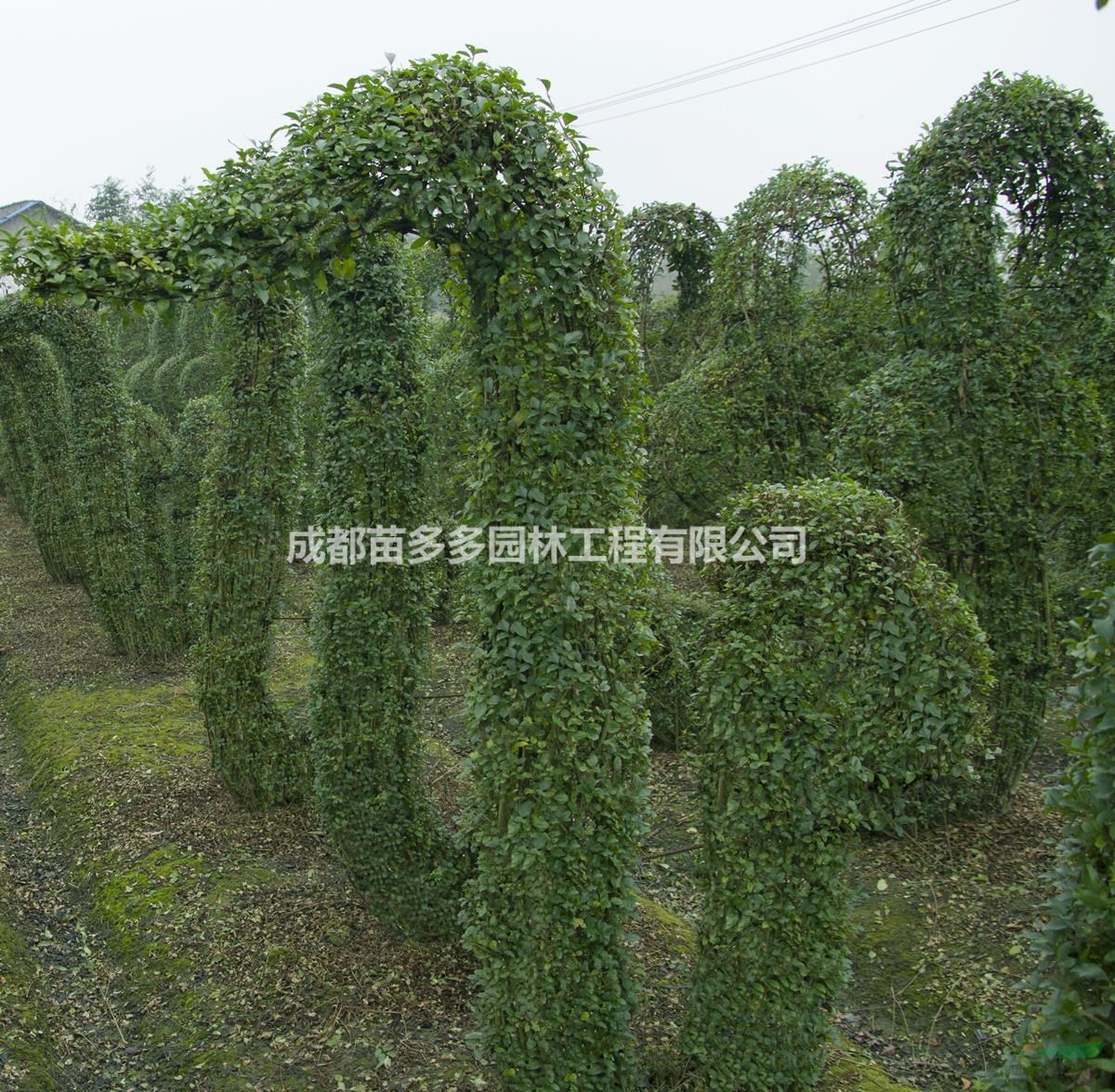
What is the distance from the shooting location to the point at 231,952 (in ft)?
16.5

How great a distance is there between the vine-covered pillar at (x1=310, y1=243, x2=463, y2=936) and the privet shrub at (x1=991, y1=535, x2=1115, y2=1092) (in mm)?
3165

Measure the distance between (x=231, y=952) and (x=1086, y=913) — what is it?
4318 millimetres

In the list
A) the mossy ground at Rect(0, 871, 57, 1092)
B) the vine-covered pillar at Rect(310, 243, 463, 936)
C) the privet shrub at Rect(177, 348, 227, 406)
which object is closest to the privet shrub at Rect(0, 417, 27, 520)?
the privet shrub at Rect(177, 348, 227, 406)

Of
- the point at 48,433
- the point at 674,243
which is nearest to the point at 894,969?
the point at 674,243

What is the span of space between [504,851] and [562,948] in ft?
1.43

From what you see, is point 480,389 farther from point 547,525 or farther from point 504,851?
point 504,851

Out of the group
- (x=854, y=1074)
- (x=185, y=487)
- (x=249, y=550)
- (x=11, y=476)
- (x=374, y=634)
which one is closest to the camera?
(x=854, y=1074)

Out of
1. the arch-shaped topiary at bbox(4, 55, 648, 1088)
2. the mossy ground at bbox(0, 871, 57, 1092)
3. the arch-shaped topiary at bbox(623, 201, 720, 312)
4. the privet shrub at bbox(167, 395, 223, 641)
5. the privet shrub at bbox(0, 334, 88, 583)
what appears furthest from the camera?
the privet shrub at bbox(0, 334, 88, 583)

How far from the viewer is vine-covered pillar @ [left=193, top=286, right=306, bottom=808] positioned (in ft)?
20.2

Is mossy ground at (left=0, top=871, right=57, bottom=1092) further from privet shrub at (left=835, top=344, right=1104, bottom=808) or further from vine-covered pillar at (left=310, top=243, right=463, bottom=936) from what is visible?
privet shrub at (left=835, top=344, right=1104, bottom=808)

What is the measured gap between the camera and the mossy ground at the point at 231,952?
13.9 ft

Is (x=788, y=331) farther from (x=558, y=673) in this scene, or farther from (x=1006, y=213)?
(x=558, y=673)

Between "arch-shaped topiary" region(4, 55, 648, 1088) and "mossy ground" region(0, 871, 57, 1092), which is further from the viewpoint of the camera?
"mossy ground" region(0, 871, 57, 1092)

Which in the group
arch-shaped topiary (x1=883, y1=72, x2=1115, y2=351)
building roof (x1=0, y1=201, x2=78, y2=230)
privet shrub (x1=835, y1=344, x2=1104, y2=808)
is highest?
building roof (x1=0, y1=201, x2=78, y2=230)
